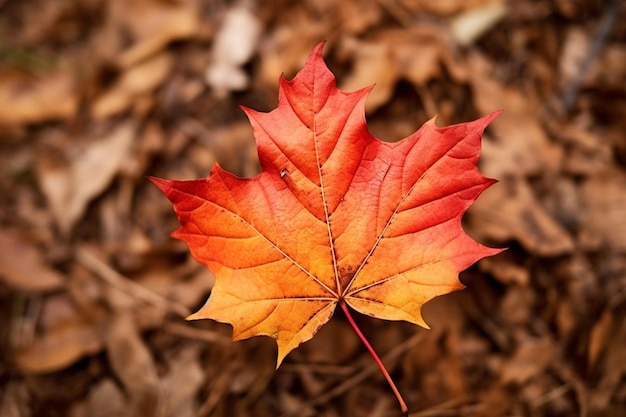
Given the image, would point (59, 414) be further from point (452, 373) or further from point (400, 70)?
point (400, 70)


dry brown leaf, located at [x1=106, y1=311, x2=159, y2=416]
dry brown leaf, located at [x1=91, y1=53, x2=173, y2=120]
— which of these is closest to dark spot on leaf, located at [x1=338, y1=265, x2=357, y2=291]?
dry brown leaf, located at [x1=106, y1=311, x2=159, y2=416]

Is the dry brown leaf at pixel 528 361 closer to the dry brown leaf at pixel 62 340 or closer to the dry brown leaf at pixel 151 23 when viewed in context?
the dry brown leaf at pixel 62 340

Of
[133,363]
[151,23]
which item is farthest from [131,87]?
[133,363]

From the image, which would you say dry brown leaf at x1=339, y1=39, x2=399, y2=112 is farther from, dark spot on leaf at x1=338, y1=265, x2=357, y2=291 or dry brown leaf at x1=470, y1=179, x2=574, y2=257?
dark spot on leaf at x1=338, y1=265, x2=357, y2=291

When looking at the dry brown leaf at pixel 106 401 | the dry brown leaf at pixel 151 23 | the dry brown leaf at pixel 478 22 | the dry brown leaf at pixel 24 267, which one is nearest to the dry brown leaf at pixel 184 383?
the dry brown leaf at pixel 106 401

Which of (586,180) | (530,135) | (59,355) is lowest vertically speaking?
(59,355)

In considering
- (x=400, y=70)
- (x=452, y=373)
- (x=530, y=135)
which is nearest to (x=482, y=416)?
(x=452, y=373)

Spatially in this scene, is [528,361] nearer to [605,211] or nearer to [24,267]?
[605,211]
